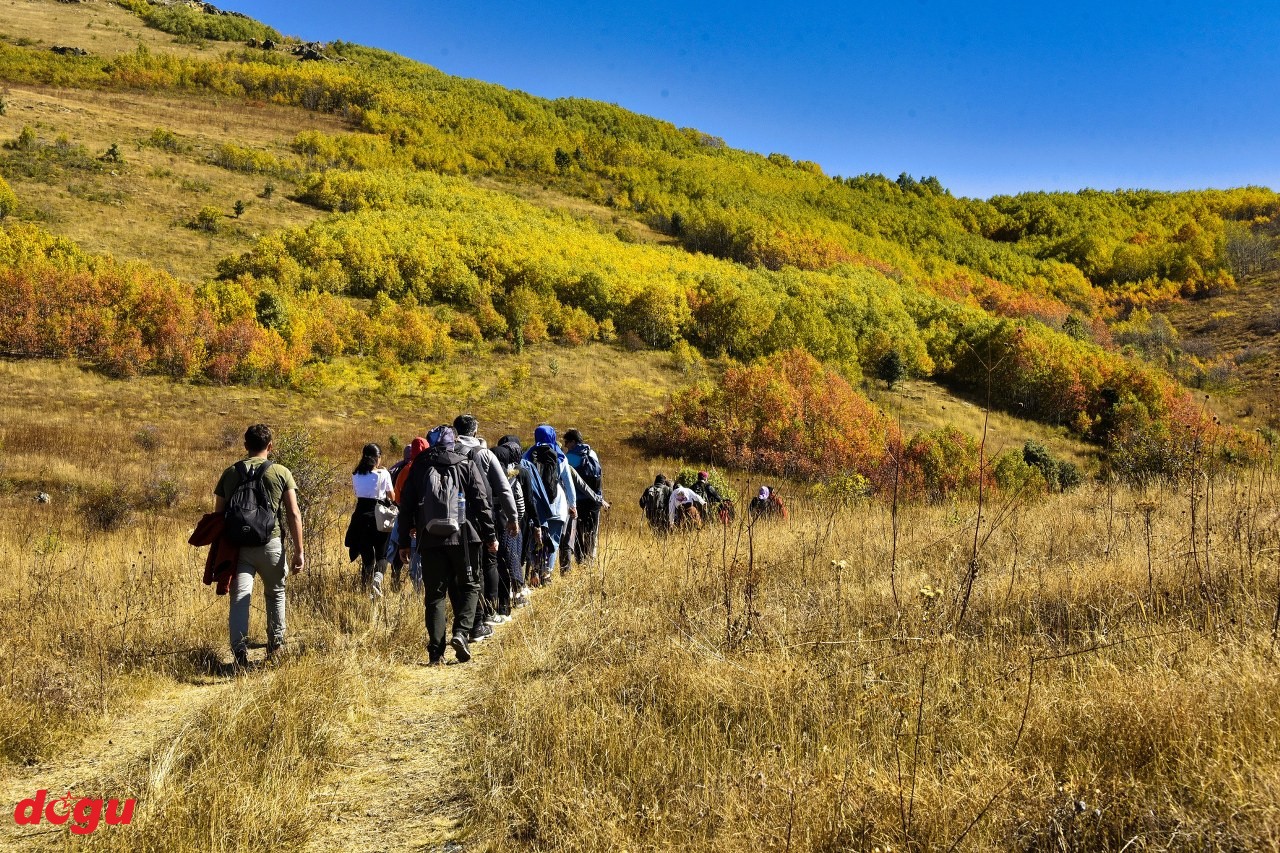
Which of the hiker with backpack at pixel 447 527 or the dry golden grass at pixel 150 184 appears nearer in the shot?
the hiker with backpack at pixel 447 527

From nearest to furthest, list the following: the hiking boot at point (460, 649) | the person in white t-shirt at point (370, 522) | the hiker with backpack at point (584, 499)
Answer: the hiking boot at point (460, 649), the person in white t-shirt at point (370, 522), the hiker with backpack at point (584, 499)

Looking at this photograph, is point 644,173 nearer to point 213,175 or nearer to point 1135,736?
point 213,175

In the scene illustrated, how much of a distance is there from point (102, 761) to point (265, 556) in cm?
141

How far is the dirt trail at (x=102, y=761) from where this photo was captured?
2619mm

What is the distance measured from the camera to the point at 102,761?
3.17m

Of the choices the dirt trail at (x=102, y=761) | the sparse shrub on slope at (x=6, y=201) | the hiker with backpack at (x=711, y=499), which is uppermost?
the sparse shrub on slope at (x=6, y=201)

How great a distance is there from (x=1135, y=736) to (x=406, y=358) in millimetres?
40063

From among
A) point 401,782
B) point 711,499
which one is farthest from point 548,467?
point 711,499

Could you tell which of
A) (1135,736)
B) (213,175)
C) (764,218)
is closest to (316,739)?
(1135,736)

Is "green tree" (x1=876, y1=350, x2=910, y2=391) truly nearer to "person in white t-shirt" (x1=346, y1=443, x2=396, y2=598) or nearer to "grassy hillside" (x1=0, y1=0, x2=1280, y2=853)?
"grassy hillside" (x1=0, y1=0, x2=1280, y2=853)

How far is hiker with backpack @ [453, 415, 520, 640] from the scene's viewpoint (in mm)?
4785

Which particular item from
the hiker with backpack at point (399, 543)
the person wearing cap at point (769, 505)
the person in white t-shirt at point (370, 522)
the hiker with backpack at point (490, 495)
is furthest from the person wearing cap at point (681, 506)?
the person in white t-shirt at point (370, 522)

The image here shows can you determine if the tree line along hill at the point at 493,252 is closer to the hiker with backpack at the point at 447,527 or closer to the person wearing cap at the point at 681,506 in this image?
the hiker with backpack at the point at 447,527

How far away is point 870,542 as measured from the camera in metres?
5.82
